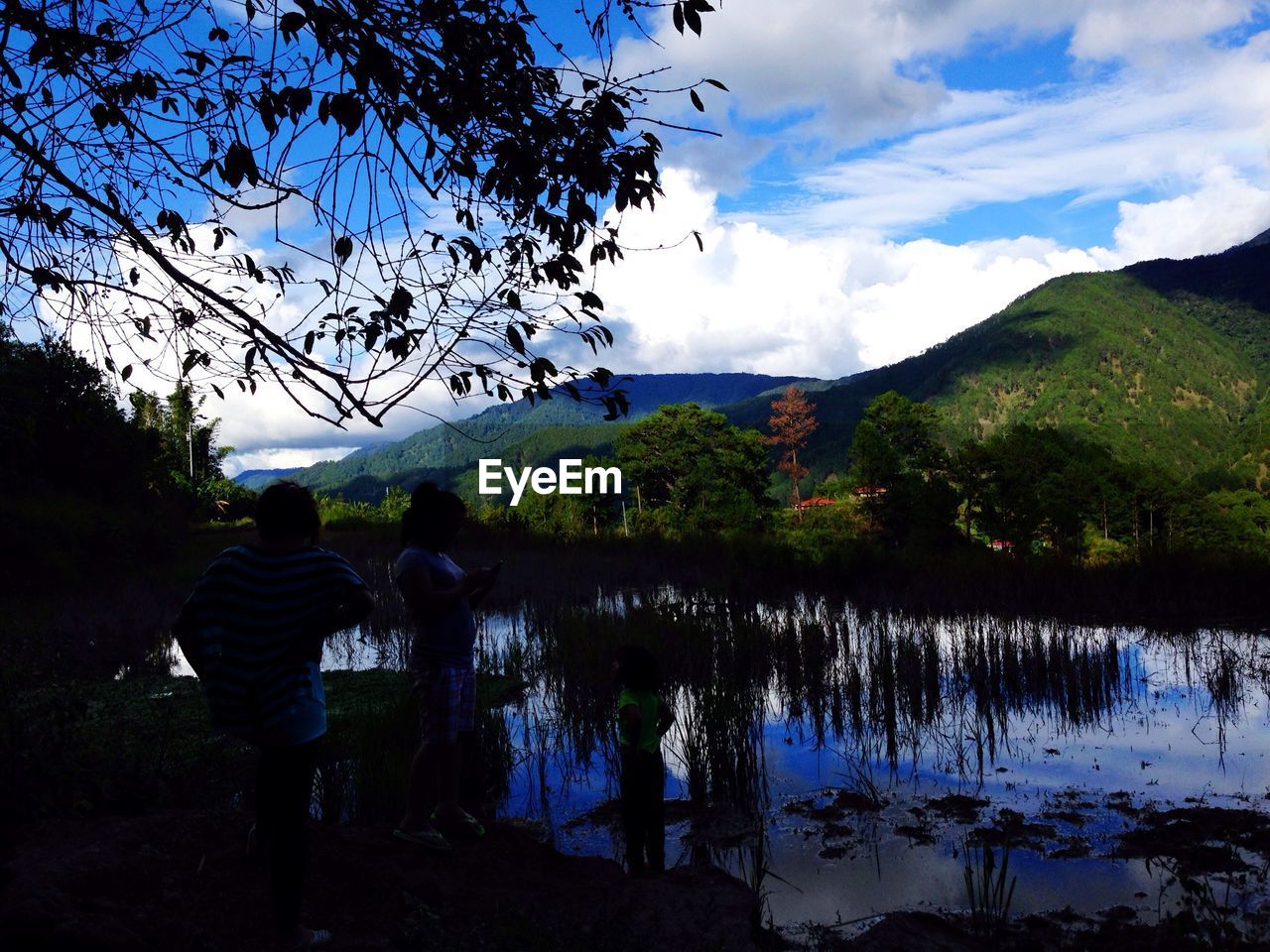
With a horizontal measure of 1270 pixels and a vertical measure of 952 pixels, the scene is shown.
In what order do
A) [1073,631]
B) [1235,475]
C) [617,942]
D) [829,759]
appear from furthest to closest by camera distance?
[1235,475], [1073,631], [829,759], [617,942]

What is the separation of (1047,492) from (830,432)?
277ft

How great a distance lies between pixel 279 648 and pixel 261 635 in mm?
74

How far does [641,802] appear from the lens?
4.59 metres

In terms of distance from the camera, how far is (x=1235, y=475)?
65750 mm

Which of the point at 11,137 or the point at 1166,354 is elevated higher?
the point at 1166,354

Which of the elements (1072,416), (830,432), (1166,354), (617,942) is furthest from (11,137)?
(1166,354)

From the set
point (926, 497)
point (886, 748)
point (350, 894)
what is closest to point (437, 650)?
point (350, 894)

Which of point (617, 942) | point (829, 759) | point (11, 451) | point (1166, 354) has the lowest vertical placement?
point (829, 759)

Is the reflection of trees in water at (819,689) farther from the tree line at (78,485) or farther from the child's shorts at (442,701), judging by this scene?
the tree line at (78,485)

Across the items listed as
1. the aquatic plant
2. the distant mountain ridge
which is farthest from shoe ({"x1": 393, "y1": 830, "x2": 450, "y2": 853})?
the distant mountain ridge

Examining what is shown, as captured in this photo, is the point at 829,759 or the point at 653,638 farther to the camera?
the point at 653,638

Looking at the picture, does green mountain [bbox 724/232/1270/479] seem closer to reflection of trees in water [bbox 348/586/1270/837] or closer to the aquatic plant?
reflection of trees in water [bbox 348/586/1270/837]

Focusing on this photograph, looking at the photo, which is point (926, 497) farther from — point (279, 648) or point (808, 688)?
point (279, 648)

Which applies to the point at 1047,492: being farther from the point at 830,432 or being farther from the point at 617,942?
the point at 830,432
